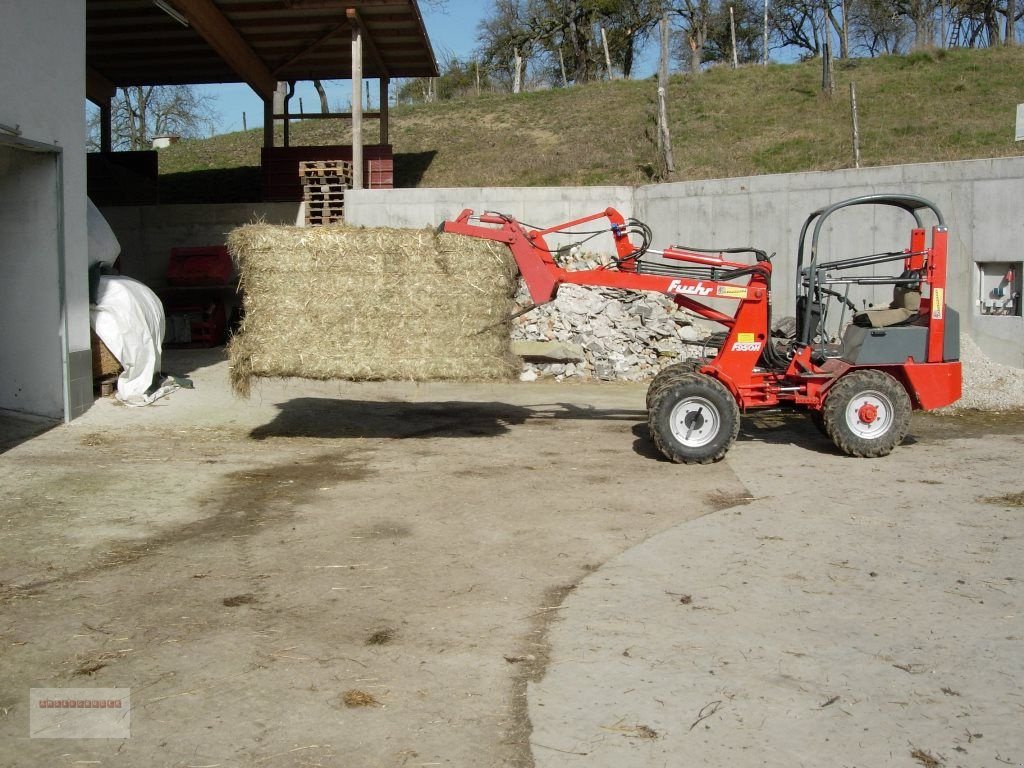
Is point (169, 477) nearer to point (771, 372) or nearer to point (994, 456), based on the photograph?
point (771, 372)

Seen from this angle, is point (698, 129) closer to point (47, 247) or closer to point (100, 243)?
point (100, 243)

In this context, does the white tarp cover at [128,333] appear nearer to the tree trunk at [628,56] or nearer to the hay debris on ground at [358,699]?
the hay debris on ground at [358,699]

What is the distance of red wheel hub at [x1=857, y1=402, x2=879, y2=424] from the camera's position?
8852 millimetres

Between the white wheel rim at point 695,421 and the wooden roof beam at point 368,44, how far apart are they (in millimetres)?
12643

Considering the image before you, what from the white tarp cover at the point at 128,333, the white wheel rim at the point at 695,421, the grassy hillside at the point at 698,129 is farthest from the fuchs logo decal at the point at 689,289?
the grassy hillside at the point at 698,129

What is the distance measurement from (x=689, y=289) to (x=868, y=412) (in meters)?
2.07

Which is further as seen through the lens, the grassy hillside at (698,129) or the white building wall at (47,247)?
the grassy hillside at (698,129)

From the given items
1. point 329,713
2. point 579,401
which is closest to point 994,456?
point 579,401

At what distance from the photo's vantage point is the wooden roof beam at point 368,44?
18.0m

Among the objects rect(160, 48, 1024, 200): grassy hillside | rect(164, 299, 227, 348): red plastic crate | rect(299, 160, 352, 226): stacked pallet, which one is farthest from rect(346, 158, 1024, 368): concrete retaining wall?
rect(160, 48, 1024, 200): grassy hillside

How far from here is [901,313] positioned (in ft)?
30.0

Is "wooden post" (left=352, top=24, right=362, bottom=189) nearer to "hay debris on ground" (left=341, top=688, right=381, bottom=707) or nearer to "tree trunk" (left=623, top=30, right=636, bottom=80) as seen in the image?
"hay debris on ground" (left=341, top=688, right=381, bottom=707)

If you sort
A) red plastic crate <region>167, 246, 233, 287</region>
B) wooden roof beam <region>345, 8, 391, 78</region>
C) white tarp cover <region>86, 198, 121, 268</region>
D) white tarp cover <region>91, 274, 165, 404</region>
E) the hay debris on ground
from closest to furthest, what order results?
the hay debris on ground
white tarp cover <region>91, 274, 165, 404</region>
white tarp cover <region>86, 198, 121, 268</region>
red plastic crate <region>167, 246, 233, 287</region>
wooden roof beam <region>345, 8, 391, 78</region>

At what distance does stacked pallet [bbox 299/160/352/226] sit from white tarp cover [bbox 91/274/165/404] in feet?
24.4
